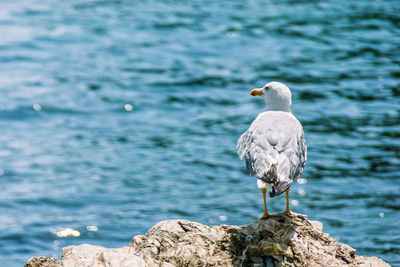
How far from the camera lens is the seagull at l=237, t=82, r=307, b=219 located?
5652mm

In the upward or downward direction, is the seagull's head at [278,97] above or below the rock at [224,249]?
above

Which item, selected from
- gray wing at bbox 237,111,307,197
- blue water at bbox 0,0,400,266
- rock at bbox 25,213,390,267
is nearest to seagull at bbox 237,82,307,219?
gray wing at bbox 237,111,307,197

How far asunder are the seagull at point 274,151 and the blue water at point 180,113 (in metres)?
3.22

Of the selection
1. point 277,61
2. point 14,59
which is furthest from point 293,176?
point 14,59

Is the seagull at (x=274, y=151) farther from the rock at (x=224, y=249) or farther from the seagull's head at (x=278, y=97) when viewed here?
the rock at (x=224, y=249)

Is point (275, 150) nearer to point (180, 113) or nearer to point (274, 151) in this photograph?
point (274, 151)

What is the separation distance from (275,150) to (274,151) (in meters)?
0.03

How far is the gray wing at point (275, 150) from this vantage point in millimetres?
5664

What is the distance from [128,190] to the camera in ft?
35.9

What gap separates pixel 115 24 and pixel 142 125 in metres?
7.21

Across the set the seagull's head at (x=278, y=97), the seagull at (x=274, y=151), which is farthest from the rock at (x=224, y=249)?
the seagull's head at (x=278, y=97)

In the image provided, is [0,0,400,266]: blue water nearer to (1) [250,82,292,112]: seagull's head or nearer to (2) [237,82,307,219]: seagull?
(1) [250,82,292,112]: seagull's head

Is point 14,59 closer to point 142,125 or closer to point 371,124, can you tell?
point 142,125

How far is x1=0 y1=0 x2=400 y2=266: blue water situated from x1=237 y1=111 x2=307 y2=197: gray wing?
10.6 ft
